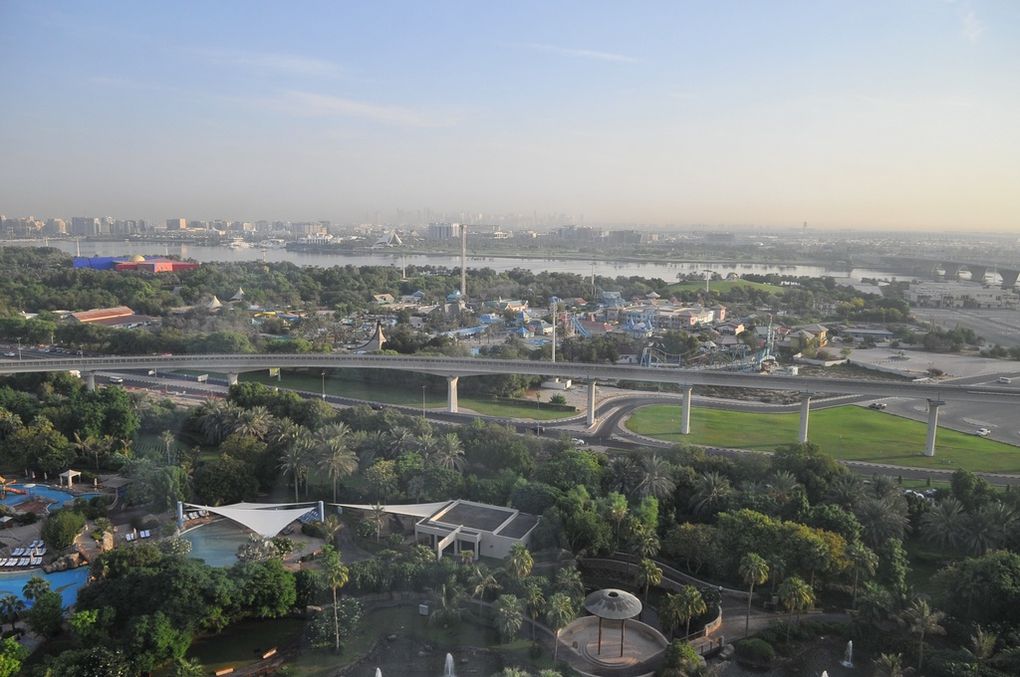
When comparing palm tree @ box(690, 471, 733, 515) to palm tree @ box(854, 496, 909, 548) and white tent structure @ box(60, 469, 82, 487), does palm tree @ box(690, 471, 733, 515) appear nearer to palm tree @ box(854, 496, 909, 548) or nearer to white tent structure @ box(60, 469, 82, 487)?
palm tree @ box(854, 496, 909, 548)

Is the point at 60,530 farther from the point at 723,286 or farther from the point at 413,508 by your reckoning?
the point at 723,286

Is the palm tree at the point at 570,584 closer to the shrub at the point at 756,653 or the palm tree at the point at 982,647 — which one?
the shrub at the point at 756,653

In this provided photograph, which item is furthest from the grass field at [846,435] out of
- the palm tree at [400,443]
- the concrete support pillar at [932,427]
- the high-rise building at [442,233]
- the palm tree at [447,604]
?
the high-rise building at [442,233]

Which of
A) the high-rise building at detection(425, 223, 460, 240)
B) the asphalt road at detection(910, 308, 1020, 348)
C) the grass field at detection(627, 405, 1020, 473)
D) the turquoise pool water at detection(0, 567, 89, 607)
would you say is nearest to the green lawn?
the grass field at detection(627, 405, 1020, 473)

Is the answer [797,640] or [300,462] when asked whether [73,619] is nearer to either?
[300,462]

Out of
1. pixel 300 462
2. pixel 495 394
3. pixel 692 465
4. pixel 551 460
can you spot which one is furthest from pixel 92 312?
pixel 692 465

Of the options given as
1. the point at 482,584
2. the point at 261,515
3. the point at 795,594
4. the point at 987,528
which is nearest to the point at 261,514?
the point at 261,515

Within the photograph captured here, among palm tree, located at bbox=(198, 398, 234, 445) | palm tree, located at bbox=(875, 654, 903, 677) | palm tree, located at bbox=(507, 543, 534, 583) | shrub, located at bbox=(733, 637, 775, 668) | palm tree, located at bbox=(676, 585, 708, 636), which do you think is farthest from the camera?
palm tree, located at bbox=(198, 398, 234, 445)
